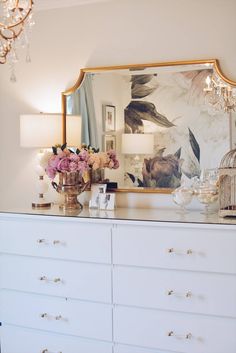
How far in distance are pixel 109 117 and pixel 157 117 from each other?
0.33 metres

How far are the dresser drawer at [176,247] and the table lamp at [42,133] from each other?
797mm

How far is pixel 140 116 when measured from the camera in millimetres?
3111

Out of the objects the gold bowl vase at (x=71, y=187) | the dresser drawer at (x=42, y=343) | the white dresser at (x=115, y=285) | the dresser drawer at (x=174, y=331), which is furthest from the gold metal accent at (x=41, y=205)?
the dresser drawer at (x=174, y=331)

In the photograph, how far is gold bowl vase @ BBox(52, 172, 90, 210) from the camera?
9.96ft

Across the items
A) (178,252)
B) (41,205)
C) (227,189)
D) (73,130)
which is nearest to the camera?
(178,252)

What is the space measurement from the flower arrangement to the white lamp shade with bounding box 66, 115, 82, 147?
7.5 inches

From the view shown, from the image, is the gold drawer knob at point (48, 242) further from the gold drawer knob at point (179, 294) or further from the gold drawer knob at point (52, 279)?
the gold drawer knob at point (179, 294)

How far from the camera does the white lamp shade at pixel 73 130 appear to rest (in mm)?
3287

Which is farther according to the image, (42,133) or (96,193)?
(42,133)

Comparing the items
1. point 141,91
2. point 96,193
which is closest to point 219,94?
point 141,91

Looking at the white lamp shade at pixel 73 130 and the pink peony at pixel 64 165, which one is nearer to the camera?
the pink peony at pixel 64 165

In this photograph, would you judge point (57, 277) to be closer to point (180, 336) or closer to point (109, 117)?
point (180, 336)

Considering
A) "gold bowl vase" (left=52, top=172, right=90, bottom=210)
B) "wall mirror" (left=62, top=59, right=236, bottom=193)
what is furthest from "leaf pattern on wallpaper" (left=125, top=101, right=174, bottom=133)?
"gold bowl vase" (left=52, top=172, right=90, bottom=210)

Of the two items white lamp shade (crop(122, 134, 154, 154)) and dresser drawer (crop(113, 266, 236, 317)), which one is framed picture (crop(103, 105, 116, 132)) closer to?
white lamp shade (crop(122, 134, 154, 154))
